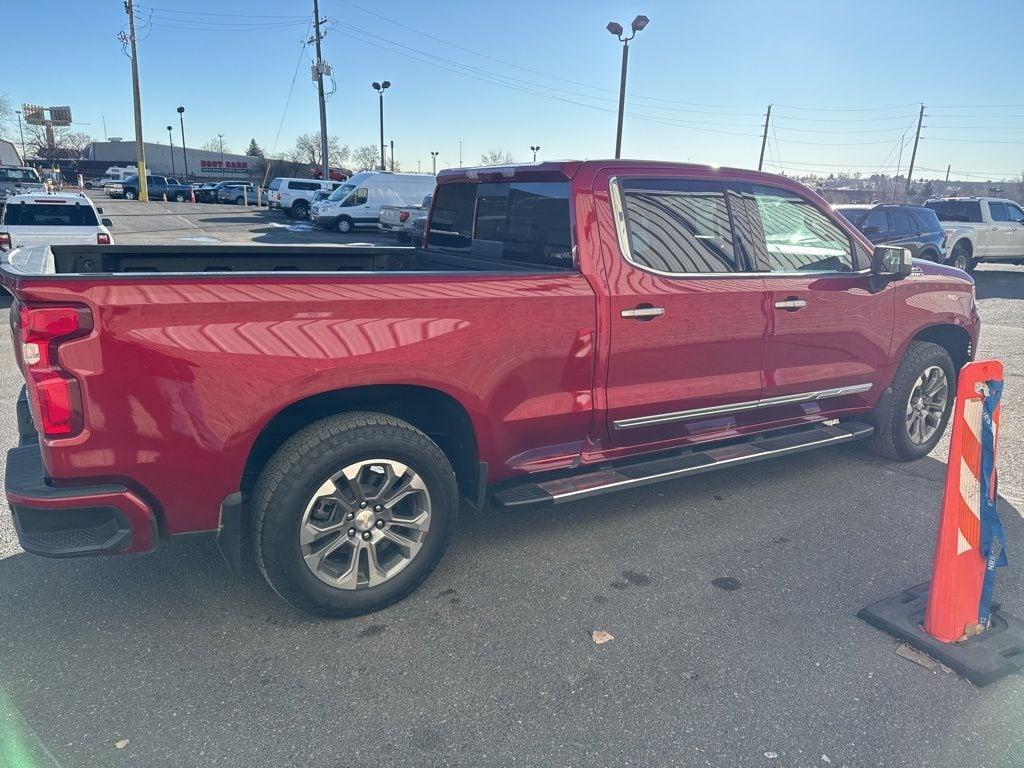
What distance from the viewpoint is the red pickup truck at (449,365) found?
2523 mm

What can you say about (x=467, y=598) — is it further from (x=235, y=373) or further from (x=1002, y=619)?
(x=1002, y=619)

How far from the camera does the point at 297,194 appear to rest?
3334 cm

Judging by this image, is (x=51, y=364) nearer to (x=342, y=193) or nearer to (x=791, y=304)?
(x=791, y=304)

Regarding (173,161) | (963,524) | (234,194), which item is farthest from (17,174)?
(173,161)

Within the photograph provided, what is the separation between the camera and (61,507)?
2.49m

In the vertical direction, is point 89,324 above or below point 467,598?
above

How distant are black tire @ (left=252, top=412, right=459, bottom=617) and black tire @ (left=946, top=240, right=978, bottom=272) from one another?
17.7 m

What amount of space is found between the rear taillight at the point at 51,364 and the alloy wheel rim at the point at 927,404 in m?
4.86

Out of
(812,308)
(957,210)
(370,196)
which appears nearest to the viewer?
(812,308)

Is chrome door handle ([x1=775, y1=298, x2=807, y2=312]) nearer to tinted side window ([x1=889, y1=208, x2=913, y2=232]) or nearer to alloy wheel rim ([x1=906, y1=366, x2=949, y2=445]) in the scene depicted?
alloy wheel rim ([x1=906, y1=366, x2=949, y2=445])

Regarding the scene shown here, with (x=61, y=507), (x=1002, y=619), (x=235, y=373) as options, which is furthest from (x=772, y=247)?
(x=61, y=507)

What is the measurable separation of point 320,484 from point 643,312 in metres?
1.72

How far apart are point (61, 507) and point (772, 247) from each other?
3.69 metres

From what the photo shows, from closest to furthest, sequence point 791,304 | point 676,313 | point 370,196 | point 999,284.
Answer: point 676,313, point 791,304, point 999,284, point 370,196
